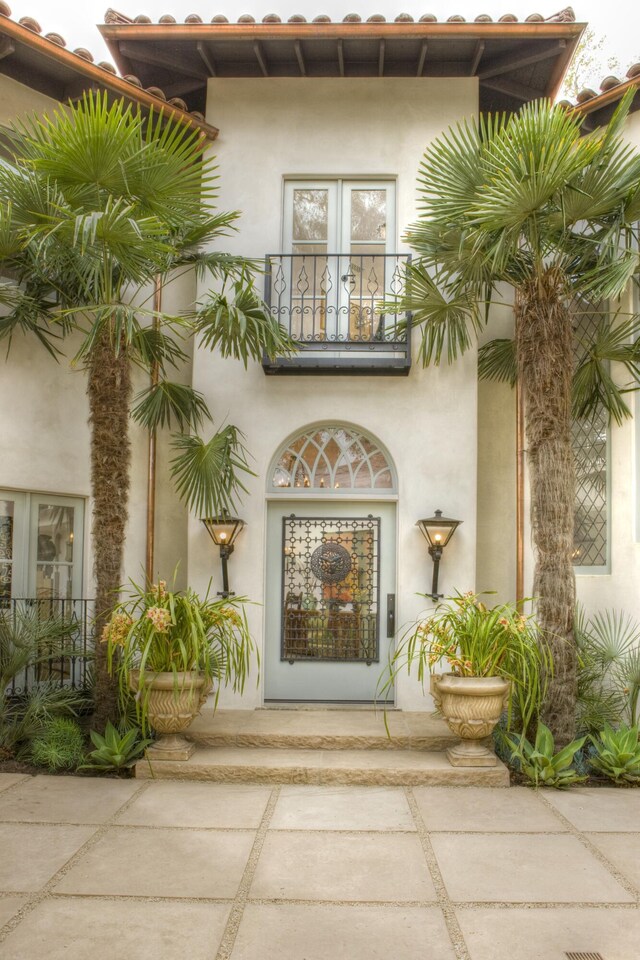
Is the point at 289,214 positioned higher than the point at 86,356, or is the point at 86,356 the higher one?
the point at 289,214

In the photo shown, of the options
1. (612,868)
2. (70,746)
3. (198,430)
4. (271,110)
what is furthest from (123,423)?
(612,868)

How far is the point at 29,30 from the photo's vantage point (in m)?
6.77

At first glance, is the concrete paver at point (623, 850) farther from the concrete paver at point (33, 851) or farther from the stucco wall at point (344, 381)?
the concrete paver at point (33, 851)

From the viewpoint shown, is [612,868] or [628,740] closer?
[612,868]

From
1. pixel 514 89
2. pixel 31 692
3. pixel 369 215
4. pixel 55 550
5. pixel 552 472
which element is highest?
pixel 514 89

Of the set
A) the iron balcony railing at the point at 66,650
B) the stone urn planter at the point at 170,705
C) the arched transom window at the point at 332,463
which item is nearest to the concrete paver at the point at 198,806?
the stone urn planter at the point at 170,705

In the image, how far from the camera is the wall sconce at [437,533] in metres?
7.29

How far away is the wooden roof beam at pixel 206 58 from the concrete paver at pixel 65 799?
23.0 ft

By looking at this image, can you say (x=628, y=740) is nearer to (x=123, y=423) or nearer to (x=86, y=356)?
(x=123, y=423)

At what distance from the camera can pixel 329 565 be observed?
7828 mm

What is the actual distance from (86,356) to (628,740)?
5488 mm

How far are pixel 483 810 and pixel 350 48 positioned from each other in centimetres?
731

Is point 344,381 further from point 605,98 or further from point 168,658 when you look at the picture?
point 605,98

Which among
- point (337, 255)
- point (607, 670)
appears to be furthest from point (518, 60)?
point (607, 670)
